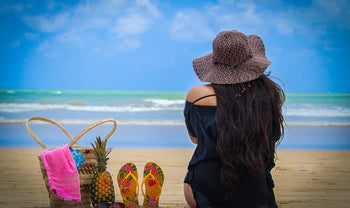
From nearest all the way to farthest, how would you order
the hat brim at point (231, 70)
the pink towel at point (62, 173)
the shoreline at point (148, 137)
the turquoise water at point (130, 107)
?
the hat brim at point (231, 70) → the pink towel at point (62, 173) → the shoreline at point (148, 137) → the turquoise water at point (130, 107)

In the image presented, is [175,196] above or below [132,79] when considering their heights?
below

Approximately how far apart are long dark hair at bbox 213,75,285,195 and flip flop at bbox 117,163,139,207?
65cm

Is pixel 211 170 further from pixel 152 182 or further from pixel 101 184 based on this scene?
pixel 101 184

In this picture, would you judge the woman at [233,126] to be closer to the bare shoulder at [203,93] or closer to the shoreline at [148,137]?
the bare shoulder at [203,93]

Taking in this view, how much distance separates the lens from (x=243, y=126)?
1512 millimetres

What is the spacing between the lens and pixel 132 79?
1680 cm

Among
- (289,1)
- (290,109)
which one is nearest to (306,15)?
(289,1)

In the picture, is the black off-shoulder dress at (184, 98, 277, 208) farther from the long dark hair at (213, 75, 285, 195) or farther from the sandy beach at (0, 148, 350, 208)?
the sandy beach at (0, 148, 350, 208)

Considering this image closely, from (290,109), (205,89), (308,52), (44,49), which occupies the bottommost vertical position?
(290,109)

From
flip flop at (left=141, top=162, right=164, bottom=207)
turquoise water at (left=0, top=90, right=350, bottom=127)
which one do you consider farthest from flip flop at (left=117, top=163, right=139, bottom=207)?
turquoise water at (left=0, top=90, right=350, bottom=127)

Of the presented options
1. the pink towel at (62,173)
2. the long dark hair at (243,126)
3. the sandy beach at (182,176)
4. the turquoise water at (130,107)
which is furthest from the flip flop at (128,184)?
the turquoise water at (130,107)

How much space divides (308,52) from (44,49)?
12.0 meters

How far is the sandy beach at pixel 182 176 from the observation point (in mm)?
2535

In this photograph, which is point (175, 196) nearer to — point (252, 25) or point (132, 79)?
point (252, 25)
